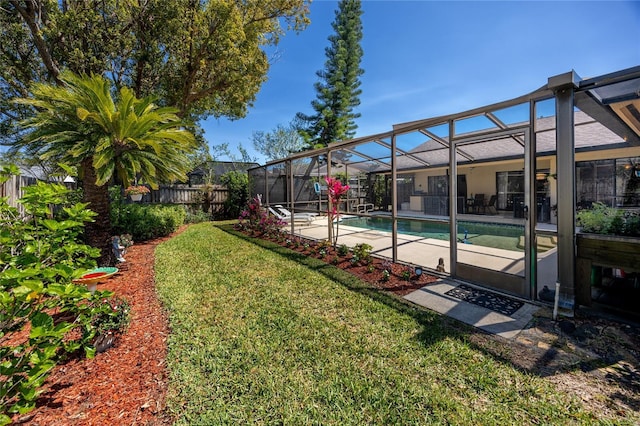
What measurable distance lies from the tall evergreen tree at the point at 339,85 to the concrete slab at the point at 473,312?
1923 centimetres

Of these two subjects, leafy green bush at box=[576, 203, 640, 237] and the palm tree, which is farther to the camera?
the palm tree

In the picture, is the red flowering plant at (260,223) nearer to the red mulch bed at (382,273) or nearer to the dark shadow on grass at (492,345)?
the red mulch bed at (382,273)

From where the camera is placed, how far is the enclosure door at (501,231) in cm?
361

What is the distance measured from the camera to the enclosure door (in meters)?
3.61

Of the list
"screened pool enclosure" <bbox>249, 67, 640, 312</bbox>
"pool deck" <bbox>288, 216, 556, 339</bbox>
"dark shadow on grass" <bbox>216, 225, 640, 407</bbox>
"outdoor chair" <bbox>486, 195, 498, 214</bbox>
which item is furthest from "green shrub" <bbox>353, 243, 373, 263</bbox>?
"outdoor chair" <bbox>486, 195, 498, 214</bbox>

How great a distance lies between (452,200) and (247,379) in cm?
385

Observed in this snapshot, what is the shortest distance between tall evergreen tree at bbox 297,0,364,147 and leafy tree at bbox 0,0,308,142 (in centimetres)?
1123

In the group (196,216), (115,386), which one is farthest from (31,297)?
(196,216)

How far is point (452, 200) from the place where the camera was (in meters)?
4.41

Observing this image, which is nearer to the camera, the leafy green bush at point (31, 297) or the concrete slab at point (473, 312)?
the leafy green bush at point (31, 297)

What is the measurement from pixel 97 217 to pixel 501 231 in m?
7.19

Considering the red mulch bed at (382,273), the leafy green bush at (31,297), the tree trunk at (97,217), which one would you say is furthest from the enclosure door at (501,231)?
the tree trunk at (97,217)

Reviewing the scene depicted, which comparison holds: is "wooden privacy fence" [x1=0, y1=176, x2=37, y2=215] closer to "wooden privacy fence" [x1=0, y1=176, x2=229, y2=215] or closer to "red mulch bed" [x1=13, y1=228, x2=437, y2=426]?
"red mulch bed" [x1=13, y1=228, x2=437, y2=426]

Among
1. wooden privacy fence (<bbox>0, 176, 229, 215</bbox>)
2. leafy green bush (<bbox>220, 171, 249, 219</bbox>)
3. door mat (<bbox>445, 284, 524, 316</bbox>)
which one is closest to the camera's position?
Answer: door mat (<bbox>445, 284, 524, 316</bbox>)
